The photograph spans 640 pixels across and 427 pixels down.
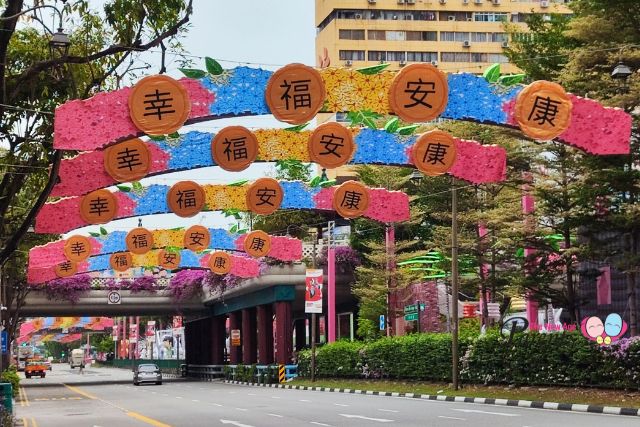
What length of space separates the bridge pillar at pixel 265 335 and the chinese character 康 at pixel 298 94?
123 feet

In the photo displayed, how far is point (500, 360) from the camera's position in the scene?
3062 cm

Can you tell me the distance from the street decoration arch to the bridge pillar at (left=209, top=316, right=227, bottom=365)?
49.6 m

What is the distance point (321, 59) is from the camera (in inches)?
3474

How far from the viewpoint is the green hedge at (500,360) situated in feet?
81.3

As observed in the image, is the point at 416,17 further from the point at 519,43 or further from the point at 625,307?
the point at 625,307

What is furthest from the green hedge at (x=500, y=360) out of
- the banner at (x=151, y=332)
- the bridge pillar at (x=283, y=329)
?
the banner at (x=151, y=332)

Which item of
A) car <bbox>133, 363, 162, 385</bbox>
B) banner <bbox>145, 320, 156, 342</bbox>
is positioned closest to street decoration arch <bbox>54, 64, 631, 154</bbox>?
car <bbox>133, 363, 162, 385</bbox>

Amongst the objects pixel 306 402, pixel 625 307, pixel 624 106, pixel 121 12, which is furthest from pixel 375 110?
pixel 625 307

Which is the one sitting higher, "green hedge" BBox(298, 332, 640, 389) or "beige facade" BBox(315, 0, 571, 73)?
"beige facade" BBox(315, 0, 571, 73)

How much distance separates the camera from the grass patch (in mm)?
23609

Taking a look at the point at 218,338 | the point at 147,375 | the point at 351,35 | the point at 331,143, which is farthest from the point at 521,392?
the point at 351,35

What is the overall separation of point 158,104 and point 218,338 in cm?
5213

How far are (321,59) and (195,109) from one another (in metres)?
71.2

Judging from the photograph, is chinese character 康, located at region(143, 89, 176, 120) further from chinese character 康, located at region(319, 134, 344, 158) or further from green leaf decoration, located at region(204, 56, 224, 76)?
chinese character 康, located at region(319, 134, 344, 158)
